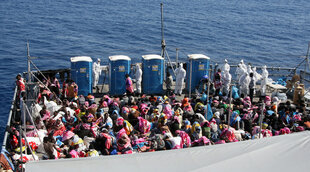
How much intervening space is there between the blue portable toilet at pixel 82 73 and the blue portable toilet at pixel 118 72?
1.00 meters

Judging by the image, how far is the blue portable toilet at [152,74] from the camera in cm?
2077

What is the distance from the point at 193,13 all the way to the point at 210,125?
49.7m

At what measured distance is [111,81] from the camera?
20.6 meters

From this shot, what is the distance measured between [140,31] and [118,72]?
3107 cm

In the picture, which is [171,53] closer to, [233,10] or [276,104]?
[276,104]

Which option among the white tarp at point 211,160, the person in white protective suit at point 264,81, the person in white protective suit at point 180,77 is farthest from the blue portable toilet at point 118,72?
the white tarp at point 211,160

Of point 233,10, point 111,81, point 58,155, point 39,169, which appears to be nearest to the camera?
point 39,169

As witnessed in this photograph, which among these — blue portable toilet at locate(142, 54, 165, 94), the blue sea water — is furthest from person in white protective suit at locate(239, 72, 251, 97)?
the blue sea water

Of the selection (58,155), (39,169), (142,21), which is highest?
(142,21)

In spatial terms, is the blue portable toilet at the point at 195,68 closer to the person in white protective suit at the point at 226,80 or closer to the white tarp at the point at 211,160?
the person in white protective suit at the point at 226,80

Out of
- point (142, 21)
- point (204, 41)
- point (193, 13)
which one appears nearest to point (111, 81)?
point (204, 41)

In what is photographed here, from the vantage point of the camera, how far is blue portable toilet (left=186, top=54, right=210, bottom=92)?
21.0m

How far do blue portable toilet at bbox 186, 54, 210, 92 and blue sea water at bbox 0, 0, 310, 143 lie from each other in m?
11.2

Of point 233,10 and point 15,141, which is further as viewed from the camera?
point 233,10
